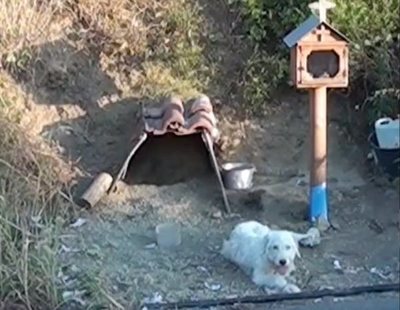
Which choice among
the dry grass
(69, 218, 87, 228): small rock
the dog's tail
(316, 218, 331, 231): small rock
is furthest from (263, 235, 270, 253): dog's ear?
(69, 218, 87, 228): small rock

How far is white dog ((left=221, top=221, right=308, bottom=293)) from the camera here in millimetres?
4488

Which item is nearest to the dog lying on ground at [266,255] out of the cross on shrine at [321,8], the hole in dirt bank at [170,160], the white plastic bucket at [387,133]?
the white plastic bucket at [387,133]

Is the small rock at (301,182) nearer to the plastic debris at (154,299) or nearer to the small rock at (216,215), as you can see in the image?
the small rock at (216,215)

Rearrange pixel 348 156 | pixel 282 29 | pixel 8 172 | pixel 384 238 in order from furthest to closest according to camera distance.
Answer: pixel 282 29 < pixel 348 156 < pixel 8 172 < pixel 384 238

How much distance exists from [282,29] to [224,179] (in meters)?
0.95

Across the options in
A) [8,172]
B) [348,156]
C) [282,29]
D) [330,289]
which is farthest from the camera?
[282,29]

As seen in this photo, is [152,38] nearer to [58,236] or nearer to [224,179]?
[224,179]

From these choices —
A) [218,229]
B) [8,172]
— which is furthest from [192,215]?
[8,172]

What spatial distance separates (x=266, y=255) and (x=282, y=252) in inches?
3.2

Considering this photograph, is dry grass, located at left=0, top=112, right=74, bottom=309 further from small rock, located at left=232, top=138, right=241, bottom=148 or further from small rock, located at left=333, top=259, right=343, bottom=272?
small rock, located at left=333, top=259, right=343, bottom=272

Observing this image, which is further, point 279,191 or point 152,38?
point 152,38

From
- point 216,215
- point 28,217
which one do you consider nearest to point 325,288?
point 216,215

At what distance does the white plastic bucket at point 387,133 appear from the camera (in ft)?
16.1

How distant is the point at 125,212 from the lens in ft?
17.4
